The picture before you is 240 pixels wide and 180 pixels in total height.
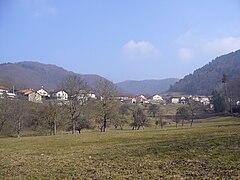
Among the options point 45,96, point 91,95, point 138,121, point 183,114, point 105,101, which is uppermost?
point 45,96

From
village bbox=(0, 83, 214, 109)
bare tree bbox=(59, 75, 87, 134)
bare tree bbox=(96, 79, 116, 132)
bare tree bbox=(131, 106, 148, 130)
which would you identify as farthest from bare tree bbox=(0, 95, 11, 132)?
bare tree bbox=(131, 106, 148, 130)

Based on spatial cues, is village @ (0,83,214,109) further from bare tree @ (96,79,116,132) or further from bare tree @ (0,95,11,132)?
bare tree @ (0,95,11,132)

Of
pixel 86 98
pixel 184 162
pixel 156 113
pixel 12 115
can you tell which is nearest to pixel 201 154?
pixel 184 162

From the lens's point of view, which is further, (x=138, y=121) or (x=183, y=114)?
(x=183, y=114)

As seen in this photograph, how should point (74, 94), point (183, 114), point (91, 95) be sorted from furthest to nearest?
point (183, 114), point (91, 95), point (74, 94)

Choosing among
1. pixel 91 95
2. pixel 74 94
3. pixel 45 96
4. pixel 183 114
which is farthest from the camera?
pixel 45 96

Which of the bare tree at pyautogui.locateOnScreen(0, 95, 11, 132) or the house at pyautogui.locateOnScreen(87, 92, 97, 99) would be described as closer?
the bare tree at pyautogui.locateOnScreen(0, 95, 11, 132)

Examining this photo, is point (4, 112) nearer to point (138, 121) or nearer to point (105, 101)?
point (105, 101)

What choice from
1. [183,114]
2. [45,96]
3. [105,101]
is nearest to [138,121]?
[183,114]

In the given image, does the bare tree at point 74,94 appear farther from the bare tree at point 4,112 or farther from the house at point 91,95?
the bare tree at point 4,112

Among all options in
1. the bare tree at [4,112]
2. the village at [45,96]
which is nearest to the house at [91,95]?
the village at [45,96]

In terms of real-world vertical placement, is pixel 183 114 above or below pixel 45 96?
below

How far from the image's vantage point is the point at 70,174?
1160 centimetres

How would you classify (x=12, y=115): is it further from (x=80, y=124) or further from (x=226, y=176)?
(x=226, y=176)
